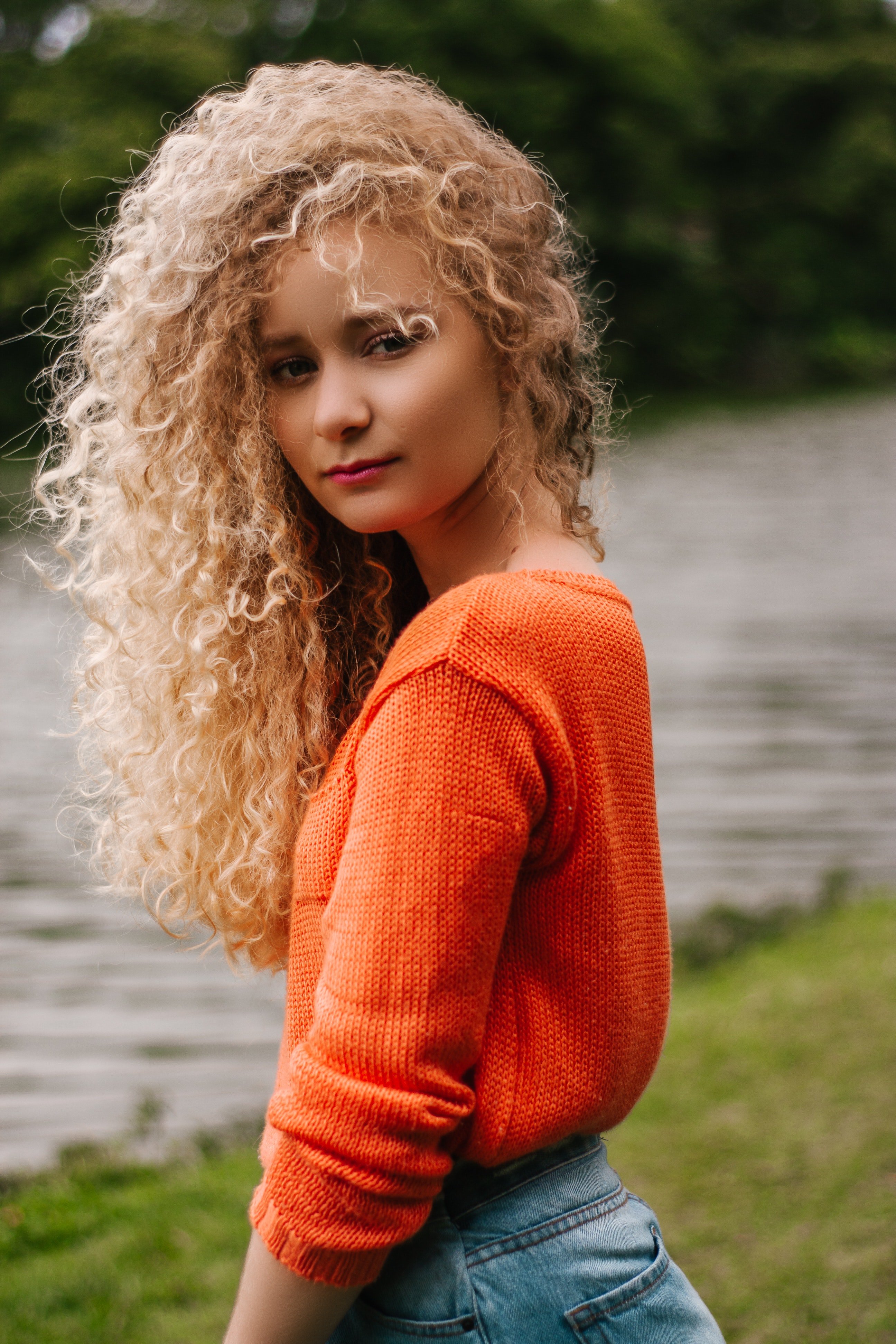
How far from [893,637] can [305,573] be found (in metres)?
8.84

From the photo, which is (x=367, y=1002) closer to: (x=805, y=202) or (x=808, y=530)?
(x=808, y=530)

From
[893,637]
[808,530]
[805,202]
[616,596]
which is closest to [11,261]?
[808,530]

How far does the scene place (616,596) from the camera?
3.65 ft

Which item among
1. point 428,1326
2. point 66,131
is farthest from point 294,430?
point 66,131

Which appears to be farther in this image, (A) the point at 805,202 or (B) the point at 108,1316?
(A) the point at 805,202

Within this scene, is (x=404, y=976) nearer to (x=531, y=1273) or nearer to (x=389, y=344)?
(x=531, y=1273)

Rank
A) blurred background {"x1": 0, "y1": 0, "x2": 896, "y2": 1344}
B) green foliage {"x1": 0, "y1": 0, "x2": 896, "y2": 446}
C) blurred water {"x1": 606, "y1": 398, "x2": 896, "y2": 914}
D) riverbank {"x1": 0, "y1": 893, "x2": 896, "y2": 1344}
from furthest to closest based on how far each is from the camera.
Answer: green foliage {"x1": 0, "y1": 0, "x2": 896, "y2": 446}, blurred water {"x1": 606, "y1": 398, "x2": 896, "y2": 914}, blurred background {"x1": 0, "y1": 0, "x2": 896, "y2": 1344}, riverbank {"x1": 0, "y1": 893, "x2": 896, "y2": 1344}

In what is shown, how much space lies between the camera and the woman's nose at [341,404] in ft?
3.72

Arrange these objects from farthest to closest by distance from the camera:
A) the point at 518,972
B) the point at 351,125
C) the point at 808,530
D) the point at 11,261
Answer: the point at 11,261, the point at 808,530, the point at 351,125, the point at 518,972

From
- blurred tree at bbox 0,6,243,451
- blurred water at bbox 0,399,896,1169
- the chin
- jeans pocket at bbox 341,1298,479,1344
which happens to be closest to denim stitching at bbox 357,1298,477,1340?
jeans pocket at bbox 341,1298,479,1344

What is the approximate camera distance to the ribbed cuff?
3.23 feet

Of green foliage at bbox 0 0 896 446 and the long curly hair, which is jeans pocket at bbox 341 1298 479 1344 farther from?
green foliage at bbox 0 0 896 446

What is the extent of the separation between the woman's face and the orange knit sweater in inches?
6.1

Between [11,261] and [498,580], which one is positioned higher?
[498,580]
